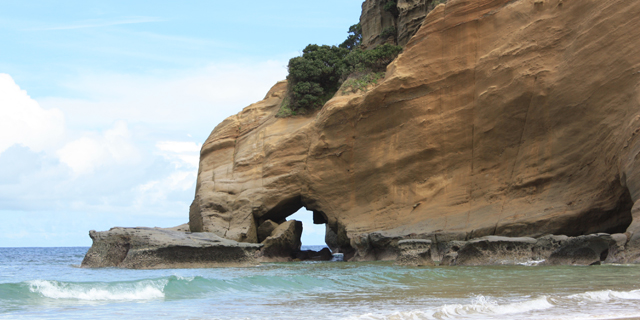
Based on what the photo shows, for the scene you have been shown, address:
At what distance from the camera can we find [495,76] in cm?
1992

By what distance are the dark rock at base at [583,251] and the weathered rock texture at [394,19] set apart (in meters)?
16.5

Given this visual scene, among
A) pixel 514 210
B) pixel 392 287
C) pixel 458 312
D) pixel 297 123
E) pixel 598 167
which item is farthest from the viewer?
pixel 297 123

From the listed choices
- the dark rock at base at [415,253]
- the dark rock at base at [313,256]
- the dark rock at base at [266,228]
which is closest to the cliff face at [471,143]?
the dark rock at base at [266,228]

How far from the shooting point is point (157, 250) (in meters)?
16.8

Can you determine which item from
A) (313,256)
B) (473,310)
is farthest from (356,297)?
(313,256)

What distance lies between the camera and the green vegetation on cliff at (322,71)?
2738 centimetres

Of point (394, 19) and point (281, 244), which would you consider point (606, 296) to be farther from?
point (394, 19)

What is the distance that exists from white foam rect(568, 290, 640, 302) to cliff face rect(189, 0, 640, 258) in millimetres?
5383

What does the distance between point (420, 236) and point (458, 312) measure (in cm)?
1291

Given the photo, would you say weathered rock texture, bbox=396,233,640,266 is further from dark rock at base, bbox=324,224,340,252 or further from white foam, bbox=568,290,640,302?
dark rock at base, bbox=324,224,340,252

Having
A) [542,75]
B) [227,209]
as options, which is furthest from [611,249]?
[227,209]

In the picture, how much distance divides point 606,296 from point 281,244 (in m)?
17.0

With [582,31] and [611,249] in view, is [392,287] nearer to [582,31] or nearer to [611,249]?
[611,249]

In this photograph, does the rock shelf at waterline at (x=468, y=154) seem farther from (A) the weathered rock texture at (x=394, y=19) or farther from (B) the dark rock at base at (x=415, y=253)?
(A) the weathered rock texture at (x=394, y=19)
